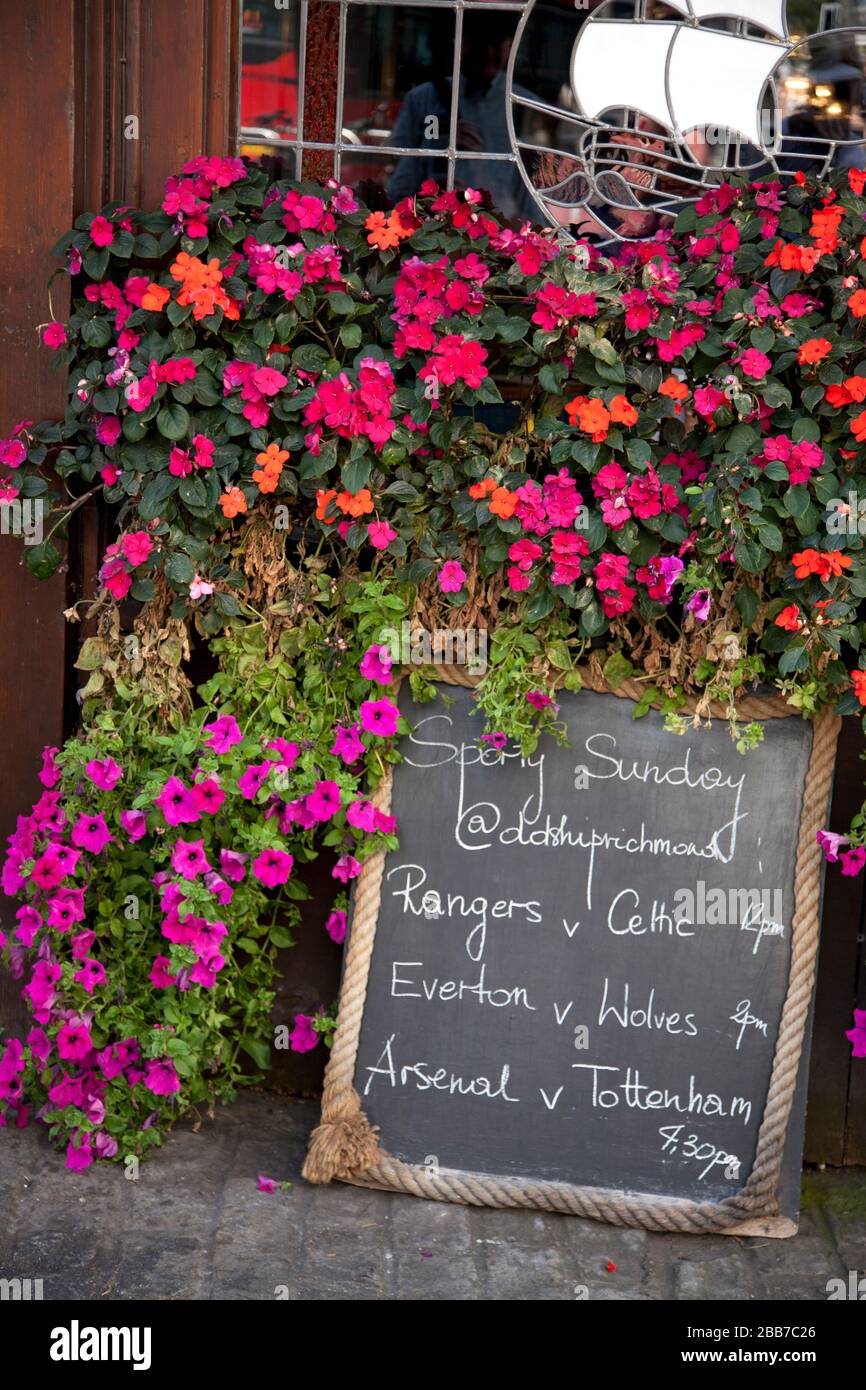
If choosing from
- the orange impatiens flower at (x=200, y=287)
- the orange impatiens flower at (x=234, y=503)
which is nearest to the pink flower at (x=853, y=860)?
the orange impatiens flower at (x=234, y=503)

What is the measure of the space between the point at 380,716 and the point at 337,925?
53 centimetres

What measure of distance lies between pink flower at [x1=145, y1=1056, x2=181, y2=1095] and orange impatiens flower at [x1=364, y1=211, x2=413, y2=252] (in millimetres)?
1781

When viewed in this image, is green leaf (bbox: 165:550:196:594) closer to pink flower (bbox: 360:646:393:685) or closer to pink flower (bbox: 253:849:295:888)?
pink flower (bbox: 360:646:393:685)

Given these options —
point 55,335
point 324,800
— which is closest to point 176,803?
point 324,800

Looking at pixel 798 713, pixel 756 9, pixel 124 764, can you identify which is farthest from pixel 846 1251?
pixel 756 9

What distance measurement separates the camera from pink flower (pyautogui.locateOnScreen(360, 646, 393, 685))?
283 centimetres

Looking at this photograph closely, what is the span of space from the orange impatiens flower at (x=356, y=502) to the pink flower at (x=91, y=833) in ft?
2.73

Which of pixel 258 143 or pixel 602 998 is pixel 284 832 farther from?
pixel 258 143

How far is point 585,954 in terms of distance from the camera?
2.94 metres

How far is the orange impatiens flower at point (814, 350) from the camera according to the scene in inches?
102

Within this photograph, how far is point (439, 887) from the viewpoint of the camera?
2.97m

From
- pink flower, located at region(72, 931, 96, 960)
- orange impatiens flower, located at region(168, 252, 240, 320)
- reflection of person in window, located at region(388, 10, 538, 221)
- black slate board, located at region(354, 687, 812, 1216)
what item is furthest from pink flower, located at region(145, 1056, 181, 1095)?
reflection of person in window, located at region(388, 10, 538, 221)
